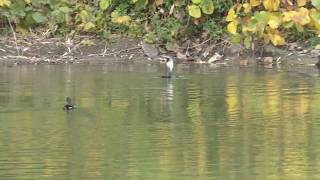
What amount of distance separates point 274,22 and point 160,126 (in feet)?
19.9

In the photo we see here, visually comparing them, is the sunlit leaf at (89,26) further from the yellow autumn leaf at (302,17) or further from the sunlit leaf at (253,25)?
the yellow autumn leaf at (302,17)

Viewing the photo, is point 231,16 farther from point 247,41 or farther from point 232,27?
point 247,41

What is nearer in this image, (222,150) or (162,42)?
(222,150)

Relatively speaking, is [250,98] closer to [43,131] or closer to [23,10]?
[43,131]

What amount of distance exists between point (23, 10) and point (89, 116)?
6847 mm

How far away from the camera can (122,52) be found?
1446cm

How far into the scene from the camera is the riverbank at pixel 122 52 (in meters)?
13.8

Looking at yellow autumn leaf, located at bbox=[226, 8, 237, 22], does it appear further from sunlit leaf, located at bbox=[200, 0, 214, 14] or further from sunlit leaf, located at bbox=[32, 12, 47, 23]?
sunlit leaf, located at bbox=[32, 12, 47, 23]

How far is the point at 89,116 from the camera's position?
8.77 meters

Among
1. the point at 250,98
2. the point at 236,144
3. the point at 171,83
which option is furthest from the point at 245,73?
the point at 236,144

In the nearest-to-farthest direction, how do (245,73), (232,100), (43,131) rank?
(43,131)
(232,100)
(245,73)

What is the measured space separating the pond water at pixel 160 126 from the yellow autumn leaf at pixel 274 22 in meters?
1.69

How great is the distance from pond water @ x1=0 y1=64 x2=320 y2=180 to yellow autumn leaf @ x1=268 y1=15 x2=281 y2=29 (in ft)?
5.54

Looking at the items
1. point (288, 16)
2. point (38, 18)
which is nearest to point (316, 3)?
point (288, 16)
